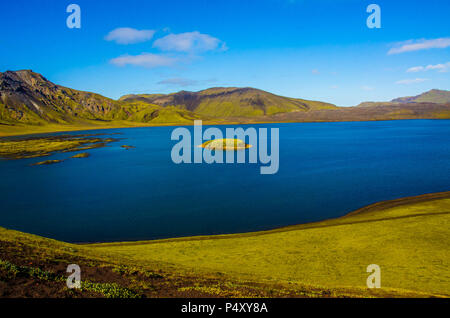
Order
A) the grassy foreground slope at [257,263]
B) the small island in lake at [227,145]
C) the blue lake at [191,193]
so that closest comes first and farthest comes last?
the grassy foreground slope at [257,263] → the blue lake at [191,193] → the small island in lake at [227,145]

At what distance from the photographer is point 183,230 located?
3244cm

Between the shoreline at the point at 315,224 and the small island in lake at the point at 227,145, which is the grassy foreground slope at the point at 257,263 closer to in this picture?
the shoreline at the point at 315,224

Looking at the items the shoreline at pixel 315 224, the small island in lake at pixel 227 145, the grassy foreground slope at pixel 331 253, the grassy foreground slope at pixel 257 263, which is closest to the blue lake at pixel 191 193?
the shoreline at pixel 315 224

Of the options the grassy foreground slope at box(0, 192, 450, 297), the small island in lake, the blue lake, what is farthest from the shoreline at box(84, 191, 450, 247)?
the small island in lake

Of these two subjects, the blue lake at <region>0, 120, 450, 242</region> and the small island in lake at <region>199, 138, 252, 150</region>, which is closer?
the blue lake at <region>0, 120, 450, 242</region>

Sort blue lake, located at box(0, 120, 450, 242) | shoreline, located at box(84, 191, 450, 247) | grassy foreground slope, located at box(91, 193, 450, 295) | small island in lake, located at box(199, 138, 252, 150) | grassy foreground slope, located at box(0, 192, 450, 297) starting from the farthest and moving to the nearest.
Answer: small island in lake, located at box(199, 138, 252, 150), blue lake, located at box(0, 120, 450, 242), shoreline, located at box(84, 191, 450, 247), grassy foreground slope, located at box(91, 193, 450, 295), grassy foreground slope, located at box(0, 192, 450, 297)

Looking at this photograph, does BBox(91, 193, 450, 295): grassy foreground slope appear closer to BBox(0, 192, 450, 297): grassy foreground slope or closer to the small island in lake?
BBox(0, 192, 450, 297): grassy foreground slope

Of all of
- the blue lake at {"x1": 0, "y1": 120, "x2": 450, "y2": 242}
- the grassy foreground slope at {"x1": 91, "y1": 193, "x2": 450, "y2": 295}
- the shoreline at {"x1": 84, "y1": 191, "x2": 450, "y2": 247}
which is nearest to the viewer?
the grassy foreground slope at {"x1": 91, "y1": 193, "x2": 450, "y2": 295}

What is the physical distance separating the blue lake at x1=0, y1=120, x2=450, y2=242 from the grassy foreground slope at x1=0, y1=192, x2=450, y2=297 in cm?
561

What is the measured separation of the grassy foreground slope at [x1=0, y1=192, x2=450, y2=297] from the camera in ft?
40.6

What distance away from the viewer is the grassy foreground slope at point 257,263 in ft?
40.6

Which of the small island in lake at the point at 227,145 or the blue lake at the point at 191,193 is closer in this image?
the blue lake at the point at 191,193

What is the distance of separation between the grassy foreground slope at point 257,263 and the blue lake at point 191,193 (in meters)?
5.61

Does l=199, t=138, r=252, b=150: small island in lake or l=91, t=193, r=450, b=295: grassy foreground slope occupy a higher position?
l=199, t=138, r=252, b=150: small island in lake
